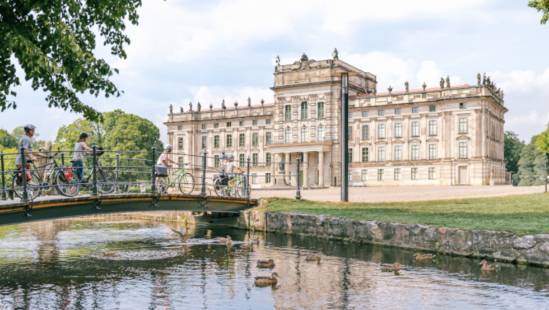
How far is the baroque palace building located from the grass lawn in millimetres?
37031

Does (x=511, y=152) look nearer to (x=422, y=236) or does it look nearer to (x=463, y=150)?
(x=463, y=150)

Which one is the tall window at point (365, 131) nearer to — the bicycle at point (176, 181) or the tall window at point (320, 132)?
the tall window at point (320, 132)

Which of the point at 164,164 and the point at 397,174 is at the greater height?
the point at 164,164

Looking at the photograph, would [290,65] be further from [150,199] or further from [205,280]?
[205,280]

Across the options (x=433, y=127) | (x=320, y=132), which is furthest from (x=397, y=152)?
(x=320, y=132)

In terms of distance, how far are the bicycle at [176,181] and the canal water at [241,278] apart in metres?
1.96

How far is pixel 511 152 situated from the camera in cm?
9850

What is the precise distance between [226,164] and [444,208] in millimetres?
9206

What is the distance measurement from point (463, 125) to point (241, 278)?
5694 centimetres

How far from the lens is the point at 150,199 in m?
18.2

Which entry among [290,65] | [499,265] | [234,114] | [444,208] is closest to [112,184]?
[499,265]

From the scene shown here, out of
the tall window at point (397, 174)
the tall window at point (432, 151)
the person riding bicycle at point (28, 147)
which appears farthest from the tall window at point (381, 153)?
the person riding bicycle at point (28, 147)

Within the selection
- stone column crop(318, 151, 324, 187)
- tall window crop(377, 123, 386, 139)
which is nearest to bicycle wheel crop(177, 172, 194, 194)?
stone column crop(318, 151, 324, 187)

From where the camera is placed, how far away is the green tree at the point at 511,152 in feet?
320
